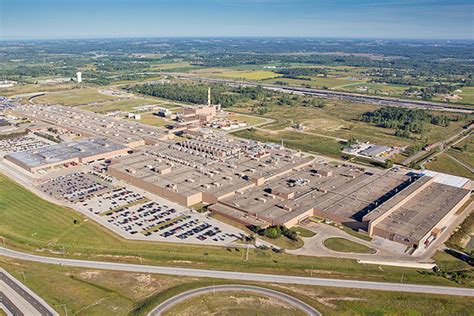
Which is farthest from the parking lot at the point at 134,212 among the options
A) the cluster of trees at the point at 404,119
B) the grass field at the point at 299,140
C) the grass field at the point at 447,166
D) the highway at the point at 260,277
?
the cluster of trees at the point at 404,119

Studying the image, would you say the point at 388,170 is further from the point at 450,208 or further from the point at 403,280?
the point at 403,280

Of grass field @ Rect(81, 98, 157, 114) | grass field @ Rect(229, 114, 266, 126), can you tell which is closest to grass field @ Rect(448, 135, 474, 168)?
grass field @ Rect(229, 114, 266, 126)

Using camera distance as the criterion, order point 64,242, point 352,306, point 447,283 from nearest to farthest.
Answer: point 352,306 → point 447,283 → point 64,242

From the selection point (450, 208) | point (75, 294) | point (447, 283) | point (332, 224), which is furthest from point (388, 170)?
point (75, 294)

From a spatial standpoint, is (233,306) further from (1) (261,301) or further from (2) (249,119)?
(2) (249,119)

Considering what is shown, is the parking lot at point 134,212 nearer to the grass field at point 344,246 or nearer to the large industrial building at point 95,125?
the grass field at point 344,246

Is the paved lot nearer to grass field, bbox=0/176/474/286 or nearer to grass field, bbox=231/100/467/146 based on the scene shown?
grass field, bbox=0/176/474/286
